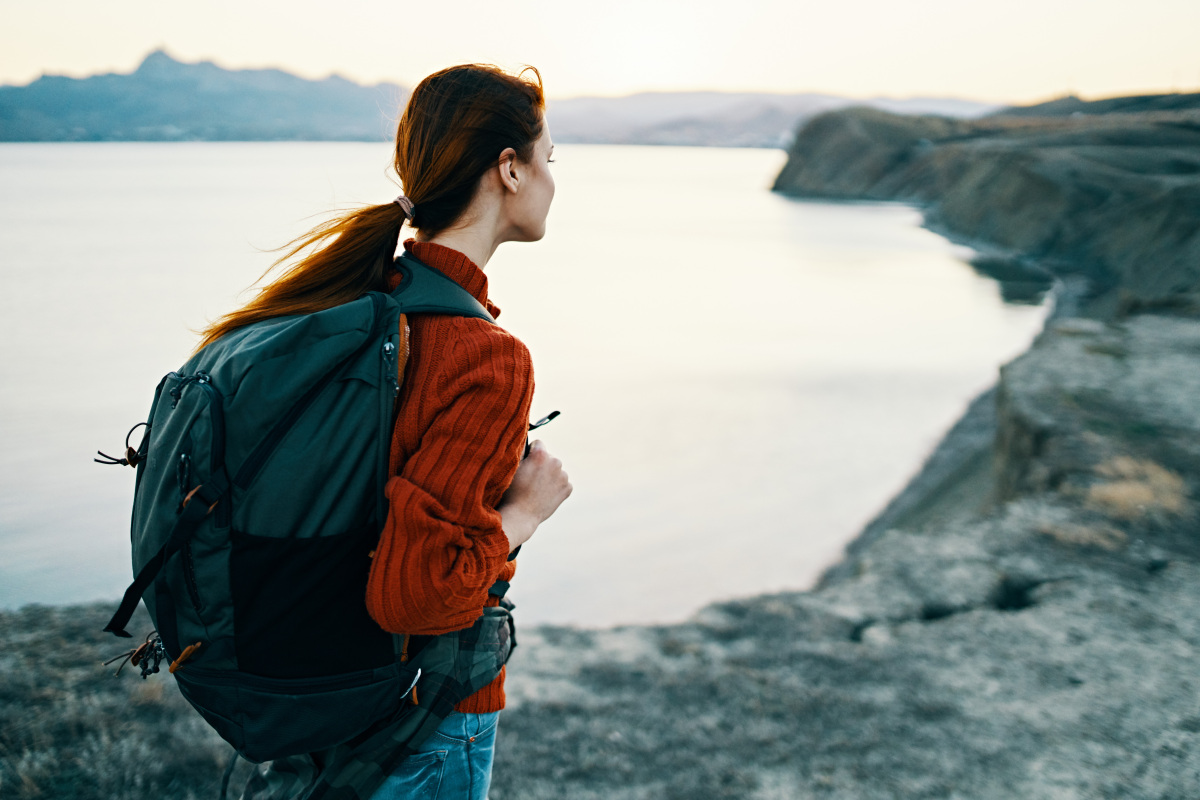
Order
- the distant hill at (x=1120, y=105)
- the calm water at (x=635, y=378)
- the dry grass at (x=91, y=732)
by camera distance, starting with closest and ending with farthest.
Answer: the dry grass at (x=91, y=732) < the calm water at (x=635, y=378) < the distant hill at (x=1120, y=105)

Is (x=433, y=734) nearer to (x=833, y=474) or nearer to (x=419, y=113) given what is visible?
(x=419, y=113)

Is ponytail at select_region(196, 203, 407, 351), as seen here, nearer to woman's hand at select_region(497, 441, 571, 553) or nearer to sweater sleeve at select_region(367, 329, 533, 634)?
sweater sleeve at select_region(367, 329, 533, 634)

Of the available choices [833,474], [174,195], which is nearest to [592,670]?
[833,474]

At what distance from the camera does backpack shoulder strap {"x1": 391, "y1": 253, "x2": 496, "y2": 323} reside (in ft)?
4.17

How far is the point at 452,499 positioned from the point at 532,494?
31 cm

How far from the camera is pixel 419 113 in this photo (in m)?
1.39

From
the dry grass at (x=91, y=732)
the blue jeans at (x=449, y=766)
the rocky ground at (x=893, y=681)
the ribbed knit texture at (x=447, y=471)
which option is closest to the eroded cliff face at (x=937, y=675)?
the rocky ground at (x=893, y=681)

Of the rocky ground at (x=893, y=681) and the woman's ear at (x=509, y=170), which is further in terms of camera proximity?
the rocky ground at (x=893, y=681)

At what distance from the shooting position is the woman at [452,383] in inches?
46.4

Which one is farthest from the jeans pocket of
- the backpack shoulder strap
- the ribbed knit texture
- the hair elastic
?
the hair elastic

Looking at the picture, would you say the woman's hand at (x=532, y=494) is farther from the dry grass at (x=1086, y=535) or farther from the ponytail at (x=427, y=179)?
the dry grass at (x=1086, y=535)

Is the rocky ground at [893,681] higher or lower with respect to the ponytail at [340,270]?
lower

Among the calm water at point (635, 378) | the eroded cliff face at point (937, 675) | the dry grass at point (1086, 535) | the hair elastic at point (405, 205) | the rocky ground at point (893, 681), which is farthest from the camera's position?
the calm water at point (635, 378)

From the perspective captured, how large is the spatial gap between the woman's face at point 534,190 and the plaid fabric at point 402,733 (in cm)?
76
